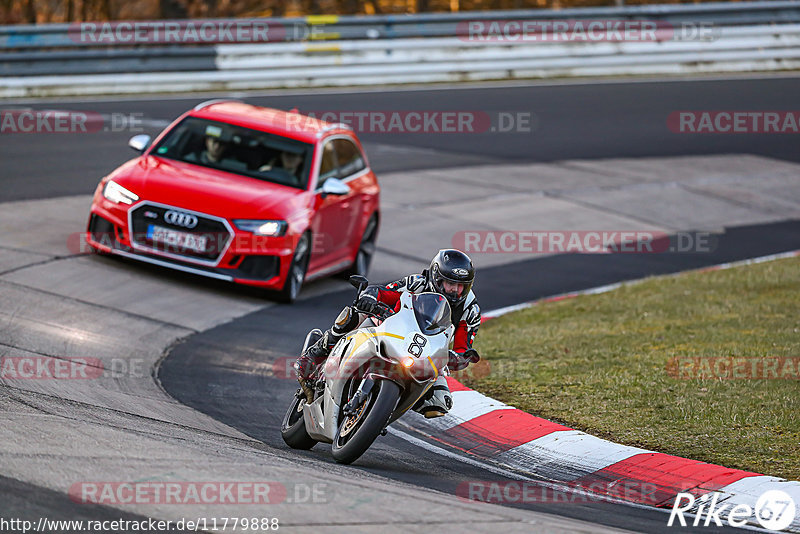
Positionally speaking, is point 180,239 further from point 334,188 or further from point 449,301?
point 449,301

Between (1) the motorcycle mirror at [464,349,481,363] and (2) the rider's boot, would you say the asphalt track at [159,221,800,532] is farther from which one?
(1) the motorcycle mirror at [464,349,481,363]

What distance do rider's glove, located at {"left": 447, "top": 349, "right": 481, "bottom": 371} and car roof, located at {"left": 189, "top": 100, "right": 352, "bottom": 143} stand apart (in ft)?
20.7

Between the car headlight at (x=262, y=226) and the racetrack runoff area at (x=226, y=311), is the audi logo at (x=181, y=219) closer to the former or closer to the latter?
the car headlight at (x=262, y=226)

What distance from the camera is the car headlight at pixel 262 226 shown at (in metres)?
11.6

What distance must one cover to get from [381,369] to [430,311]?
440 mm

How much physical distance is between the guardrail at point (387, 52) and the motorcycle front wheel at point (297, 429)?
1466cm

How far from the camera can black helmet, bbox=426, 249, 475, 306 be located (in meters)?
6.86

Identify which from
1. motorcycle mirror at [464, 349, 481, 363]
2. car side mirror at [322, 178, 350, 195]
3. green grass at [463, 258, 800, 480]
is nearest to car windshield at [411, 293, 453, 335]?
motorcycle mirror at [464, 349, 481, 363]

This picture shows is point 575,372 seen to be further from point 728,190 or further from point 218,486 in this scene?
point 728,190

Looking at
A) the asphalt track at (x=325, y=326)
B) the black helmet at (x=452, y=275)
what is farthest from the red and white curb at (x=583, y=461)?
the black helmet at (x=452, y=275)

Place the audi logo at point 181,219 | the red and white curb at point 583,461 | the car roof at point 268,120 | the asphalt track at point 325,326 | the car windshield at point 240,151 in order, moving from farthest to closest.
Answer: the car roof at point 268,120 < the car windshield at point 240,151 < the audi logo at point 181,219 < the asphalt track at point 325,326 < the red and white curb at point 583,461

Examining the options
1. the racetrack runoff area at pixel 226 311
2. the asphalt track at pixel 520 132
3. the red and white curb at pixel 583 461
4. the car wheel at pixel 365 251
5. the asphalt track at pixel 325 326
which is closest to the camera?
the racetrack runoff area at pixel 226 311

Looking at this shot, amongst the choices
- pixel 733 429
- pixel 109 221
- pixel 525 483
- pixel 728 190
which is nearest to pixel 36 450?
pixel 525 483

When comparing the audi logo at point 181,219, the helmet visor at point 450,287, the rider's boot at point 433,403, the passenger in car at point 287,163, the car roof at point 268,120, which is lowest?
the rider's boot at point 433,403
